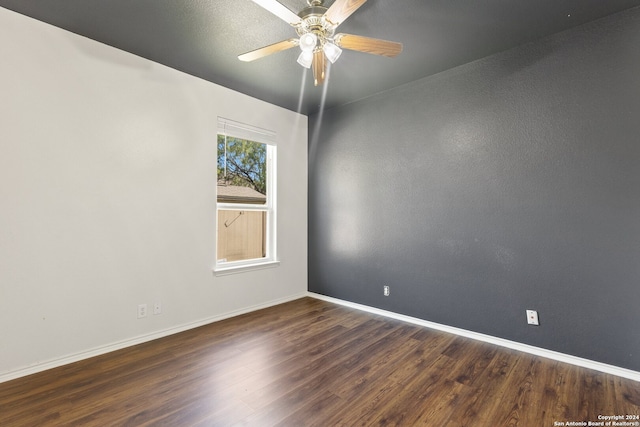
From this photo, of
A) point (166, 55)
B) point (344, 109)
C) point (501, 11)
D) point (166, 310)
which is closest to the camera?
point (501, 11)

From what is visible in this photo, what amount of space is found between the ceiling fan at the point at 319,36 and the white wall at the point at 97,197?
4.40 ft

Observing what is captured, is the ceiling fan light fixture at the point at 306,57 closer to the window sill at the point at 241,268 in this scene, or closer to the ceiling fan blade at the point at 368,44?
the ceiling fan blade at the point at 368,44

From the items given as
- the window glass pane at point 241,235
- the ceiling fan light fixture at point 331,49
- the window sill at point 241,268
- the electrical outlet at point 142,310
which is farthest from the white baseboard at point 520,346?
Result: the ceiling fan light fixture at point 331,49

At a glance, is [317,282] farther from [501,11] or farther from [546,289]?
[501,11]

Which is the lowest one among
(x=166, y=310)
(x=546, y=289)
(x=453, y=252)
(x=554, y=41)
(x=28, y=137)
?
(x=166, y=310)

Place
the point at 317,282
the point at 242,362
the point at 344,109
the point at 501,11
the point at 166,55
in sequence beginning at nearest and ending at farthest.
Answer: the point at 501,11 < the point at 242,362 < the point at 166,55 < the point at 344,109 < the point at 317,282

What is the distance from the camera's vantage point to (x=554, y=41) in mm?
2363

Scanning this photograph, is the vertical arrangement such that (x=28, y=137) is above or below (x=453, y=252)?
above

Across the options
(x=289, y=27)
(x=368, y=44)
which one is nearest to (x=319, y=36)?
(x=368, y=44)

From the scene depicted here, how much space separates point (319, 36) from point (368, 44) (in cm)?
34

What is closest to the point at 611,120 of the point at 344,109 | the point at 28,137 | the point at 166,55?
the point at 344,109

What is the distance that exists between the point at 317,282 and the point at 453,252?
198 cm

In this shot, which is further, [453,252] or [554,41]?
[453,252]

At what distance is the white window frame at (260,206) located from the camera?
133 inches
